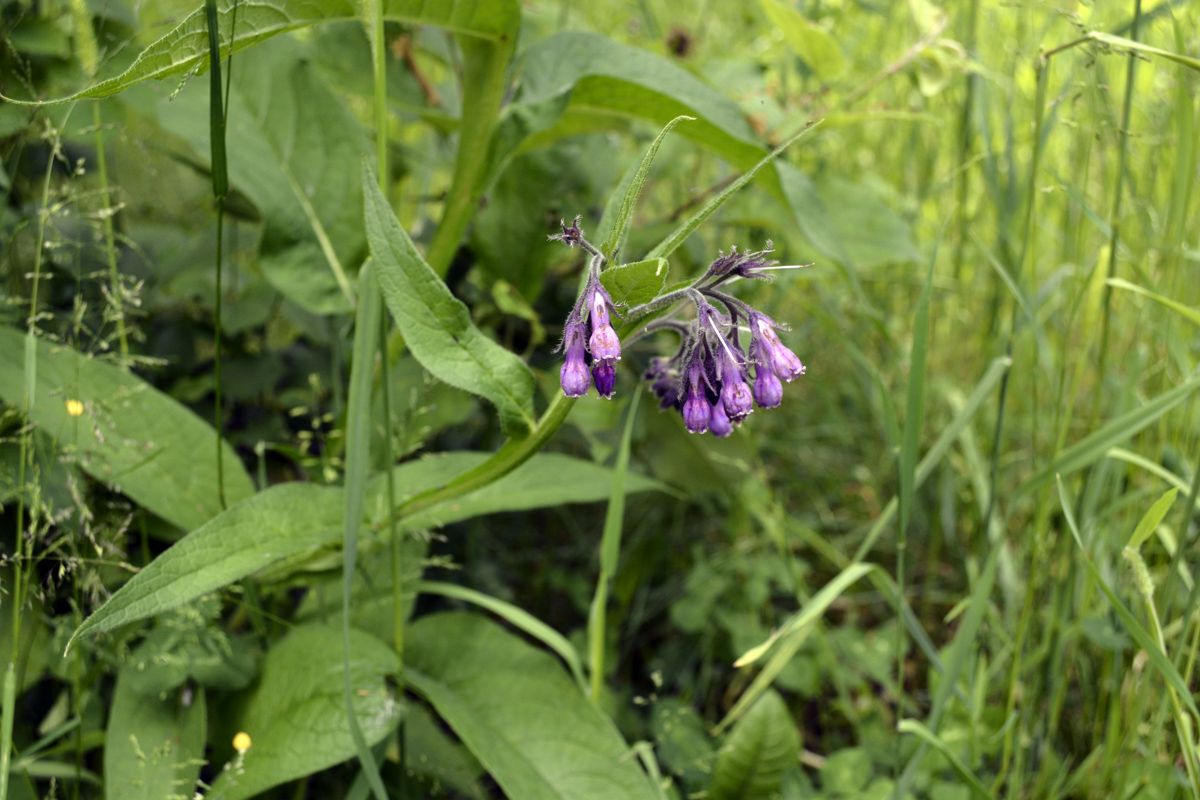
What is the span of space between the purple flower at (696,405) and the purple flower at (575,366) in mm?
181

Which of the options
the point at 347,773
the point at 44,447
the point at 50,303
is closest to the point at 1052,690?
the point at 347,773

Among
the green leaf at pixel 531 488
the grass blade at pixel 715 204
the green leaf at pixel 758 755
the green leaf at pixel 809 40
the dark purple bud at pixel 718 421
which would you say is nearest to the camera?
the grass blade at pixel 715 204

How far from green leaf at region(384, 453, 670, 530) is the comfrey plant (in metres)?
0.43

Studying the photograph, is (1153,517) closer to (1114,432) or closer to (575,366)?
(1114,432)

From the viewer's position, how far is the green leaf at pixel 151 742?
134cm

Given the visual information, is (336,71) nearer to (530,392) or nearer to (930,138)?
(530,392)

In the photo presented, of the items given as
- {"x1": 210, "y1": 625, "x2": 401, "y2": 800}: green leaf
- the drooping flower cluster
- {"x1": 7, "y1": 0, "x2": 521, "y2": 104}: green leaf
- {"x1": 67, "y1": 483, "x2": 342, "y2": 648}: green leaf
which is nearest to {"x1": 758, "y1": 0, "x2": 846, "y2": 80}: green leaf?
{"x1": 7, "y1": 0, "x2": 521, "y2": 104}: green leaf

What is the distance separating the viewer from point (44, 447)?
156 cm

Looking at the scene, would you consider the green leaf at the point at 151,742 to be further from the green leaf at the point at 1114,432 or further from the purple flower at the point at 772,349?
the green leaf at the point at 1114,432

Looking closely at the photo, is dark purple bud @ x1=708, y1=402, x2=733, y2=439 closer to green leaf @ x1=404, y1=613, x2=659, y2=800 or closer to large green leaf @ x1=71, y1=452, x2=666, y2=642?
large green leaf @ x1=71, y1=452, x2=666, y2=642

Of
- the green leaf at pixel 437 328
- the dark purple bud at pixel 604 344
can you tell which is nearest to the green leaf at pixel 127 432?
the green leaf at pixel 437 328

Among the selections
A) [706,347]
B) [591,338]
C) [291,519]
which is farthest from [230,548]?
[706,347]

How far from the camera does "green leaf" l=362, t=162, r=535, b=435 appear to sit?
1.12m

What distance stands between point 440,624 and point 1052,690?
123cm
